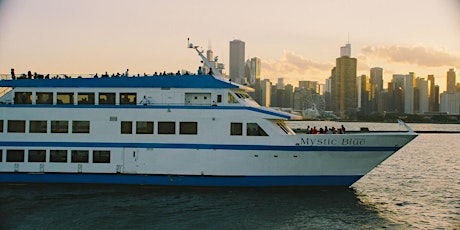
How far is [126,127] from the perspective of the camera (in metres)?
16.2

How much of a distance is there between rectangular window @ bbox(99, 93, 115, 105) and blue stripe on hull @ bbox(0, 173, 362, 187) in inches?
109

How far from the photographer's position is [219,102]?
53.8 ft

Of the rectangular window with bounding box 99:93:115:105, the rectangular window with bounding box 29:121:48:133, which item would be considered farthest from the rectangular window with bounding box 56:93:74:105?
the rectangular window with bounding box 99:93:115:105

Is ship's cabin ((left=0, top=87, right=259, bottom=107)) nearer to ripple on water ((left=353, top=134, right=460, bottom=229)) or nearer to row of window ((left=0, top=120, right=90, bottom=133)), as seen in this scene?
row of window ((left=0, top=120, right=90, bottom=133))

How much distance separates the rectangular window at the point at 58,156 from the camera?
1633 centimetres

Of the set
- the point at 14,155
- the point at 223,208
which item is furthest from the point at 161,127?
the point at 14,155

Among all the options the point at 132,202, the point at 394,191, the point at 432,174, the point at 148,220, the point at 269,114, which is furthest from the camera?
the point at 432,174

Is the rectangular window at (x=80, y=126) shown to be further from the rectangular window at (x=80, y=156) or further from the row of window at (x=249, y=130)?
the row of window at (x=249, y=130)

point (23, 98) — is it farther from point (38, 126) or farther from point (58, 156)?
point (58, 156)

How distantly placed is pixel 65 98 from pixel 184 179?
5.64m

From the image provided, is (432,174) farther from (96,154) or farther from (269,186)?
(96,154)

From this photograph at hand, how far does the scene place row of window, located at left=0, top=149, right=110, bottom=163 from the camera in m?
16.2

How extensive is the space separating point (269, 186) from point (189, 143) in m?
3.31

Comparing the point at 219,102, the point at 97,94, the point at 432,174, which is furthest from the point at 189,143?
the point at 432,174
